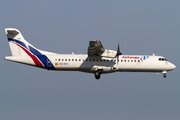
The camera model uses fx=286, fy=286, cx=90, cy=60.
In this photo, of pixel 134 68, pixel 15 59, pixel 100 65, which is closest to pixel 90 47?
pixel 100 65

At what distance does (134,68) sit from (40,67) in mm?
10919

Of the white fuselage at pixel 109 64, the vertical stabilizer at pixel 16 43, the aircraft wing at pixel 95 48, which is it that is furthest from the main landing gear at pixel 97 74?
the vertical stabilizer at pixel 16 43

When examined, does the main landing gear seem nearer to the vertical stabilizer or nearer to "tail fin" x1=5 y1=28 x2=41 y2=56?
"tail fin" x1=5 y1=28 x2=41 y2=56

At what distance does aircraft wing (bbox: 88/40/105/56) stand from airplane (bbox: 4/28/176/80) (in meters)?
0.27

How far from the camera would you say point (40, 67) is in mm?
33469

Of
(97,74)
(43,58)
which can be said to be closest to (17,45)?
(43,58)

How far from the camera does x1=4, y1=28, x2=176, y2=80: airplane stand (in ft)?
107

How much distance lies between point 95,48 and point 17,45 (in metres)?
9.73

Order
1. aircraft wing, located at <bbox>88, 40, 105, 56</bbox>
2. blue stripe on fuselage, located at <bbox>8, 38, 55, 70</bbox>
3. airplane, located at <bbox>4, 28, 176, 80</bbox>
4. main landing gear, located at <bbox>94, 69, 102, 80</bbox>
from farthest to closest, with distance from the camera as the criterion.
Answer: blue stripe on fuselage, located at <bbox>8, 38, 55, 70</bbox>
airplane, located at <bbox>4, 28, 176, 80</bbox>
main landing gear, located at <bbox>94, 69, 102, 80</bbox>
aircraft wing, located at <bbox>88, 40, 105, 56</bbox>

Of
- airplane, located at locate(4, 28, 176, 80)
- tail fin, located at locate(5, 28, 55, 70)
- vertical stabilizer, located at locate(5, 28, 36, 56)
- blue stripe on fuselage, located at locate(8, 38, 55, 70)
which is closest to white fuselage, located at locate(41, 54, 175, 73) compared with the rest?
airplane, located at locate(4, 28, 176, 80)

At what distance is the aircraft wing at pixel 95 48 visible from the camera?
29267 millimetres

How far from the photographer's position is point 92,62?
108 feet

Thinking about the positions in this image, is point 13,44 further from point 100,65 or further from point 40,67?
point 100,65

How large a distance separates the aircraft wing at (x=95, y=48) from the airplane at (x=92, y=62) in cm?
27
